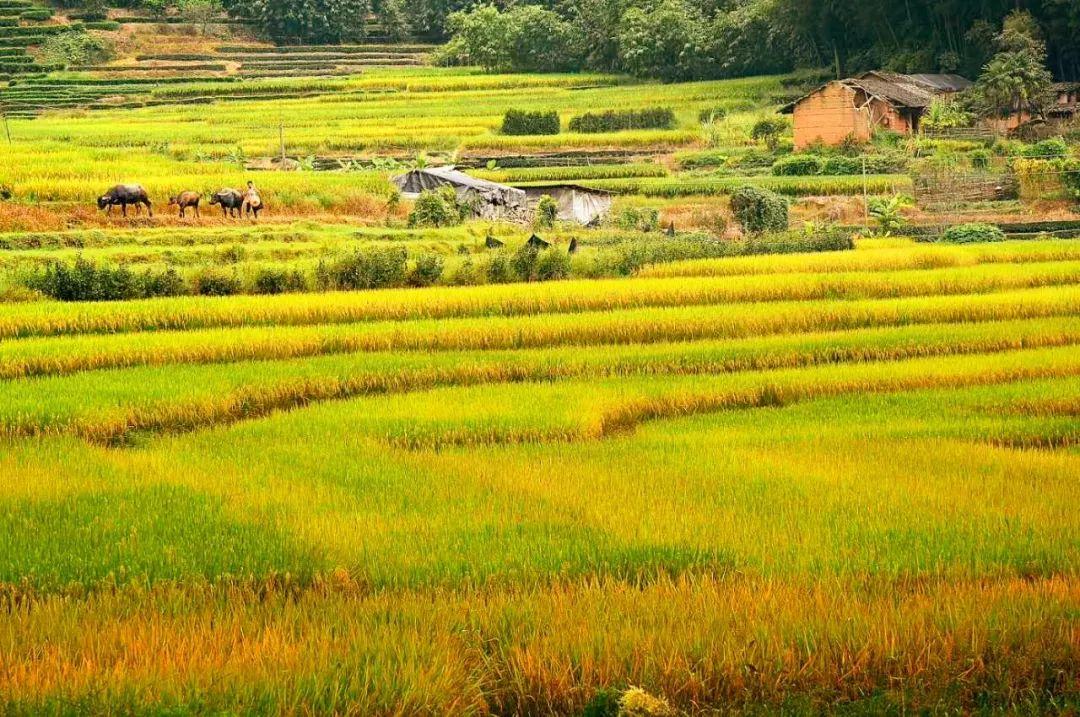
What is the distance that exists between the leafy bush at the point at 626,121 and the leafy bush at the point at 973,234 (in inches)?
892

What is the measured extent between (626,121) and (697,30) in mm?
13367

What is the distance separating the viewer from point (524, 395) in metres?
11.7

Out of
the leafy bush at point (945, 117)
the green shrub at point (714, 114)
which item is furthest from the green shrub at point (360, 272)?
the green shrub at point (714, 114)

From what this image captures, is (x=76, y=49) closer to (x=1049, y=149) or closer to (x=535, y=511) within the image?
(x=1049, y=149)

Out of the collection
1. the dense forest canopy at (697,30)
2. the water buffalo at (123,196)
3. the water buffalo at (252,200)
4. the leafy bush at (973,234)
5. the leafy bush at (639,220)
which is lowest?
the leafy bush at (973,234)

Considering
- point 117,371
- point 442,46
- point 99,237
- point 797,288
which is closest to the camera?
point 117,371

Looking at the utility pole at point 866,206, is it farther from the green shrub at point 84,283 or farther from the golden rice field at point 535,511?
the green shrub at point 84,283

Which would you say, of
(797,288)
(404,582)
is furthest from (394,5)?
(404,582)

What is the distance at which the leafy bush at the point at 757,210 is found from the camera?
27609mm

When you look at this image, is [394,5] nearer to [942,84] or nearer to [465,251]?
[942,84]

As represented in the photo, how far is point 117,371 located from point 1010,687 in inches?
368

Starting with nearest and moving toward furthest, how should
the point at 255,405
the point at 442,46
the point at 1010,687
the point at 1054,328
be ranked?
the point at 1010,687 < the point at 255,405 < the point at 1054,328 < the point at 442,46

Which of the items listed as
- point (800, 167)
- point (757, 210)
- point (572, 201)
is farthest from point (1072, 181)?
point (572, 201)

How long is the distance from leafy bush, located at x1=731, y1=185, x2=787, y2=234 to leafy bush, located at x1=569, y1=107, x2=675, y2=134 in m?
20.7
